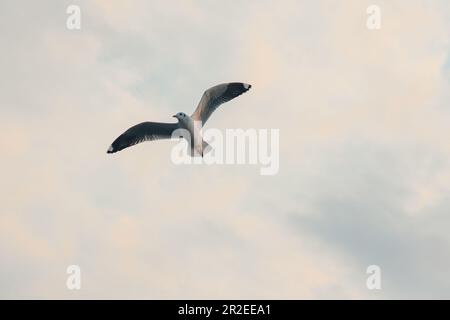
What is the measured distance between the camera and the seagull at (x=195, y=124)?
38.3 m

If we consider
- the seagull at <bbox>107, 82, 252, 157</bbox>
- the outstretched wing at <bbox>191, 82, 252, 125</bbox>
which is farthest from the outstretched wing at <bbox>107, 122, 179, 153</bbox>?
the outstretched wing at <bbox>191, 82, 252, 125</bbox>

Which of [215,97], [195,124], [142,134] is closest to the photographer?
[195,124]

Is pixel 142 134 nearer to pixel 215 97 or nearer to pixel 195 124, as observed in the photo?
pixel 195 124

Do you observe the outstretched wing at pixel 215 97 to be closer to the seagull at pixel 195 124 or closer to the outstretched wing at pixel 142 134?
the seagull at pixel 195 124

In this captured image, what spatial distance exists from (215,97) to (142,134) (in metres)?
4.29

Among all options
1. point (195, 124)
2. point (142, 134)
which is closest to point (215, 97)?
point (195, 124)

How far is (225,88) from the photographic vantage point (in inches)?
1526

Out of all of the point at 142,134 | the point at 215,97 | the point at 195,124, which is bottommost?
the point at 195,124

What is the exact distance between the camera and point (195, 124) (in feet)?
126

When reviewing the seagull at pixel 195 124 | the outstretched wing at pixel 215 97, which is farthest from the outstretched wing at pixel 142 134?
the outstretched wing at pixel 215 97

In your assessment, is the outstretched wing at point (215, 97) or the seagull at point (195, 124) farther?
the outstretched wing at point (215, 97)
